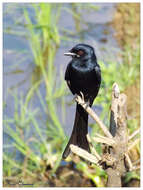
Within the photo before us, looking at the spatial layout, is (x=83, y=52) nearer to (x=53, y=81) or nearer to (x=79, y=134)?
(x=79, y=134)

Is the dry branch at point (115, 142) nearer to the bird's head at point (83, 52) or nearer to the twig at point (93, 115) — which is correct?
the twig at point (93, 115)

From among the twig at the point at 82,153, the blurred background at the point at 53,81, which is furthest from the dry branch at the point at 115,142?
the blurred background at the point at 53,81

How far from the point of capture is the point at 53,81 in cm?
446

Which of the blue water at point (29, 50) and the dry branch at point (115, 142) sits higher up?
the blue water at point (29, 50)

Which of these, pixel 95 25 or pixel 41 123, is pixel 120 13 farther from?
pixel 41 123

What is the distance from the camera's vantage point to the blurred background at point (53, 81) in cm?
364

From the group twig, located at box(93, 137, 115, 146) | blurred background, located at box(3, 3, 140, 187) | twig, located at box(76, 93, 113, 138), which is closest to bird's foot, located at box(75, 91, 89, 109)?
twig, located at box(76, 93, 113, 138)

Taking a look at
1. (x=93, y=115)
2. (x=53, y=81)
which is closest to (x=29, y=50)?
(x=53, y=81)

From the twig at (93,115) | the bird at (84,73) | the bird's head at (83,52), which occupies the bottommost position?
the twig at (93,115)

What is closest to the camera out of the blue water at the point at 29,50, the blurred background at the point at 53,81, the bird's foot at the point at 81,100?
the bird's foot at the point at 81,100

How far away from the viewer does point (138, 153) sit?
3678mm

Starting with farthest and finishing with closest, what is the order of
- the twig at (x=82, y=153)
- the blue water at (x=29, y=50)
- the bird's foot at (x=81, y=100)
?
the blue water at (x=29, y=50) < the bird's foot at (x=81, y=100) < the twig at (x=82, y=153)

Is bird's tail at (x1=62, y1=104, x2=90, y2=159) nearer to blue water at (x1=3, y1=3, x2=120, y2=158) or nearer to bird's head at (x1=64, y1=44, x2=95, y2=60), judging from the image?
bird's head at (x1=64, y1=44, x2=95, y2=60)

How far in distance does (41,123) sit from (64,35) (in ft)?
5.88
